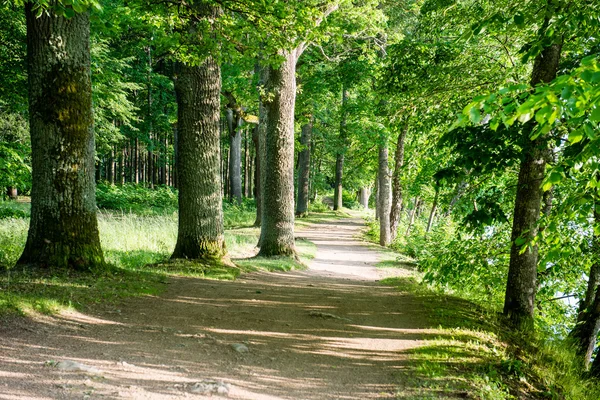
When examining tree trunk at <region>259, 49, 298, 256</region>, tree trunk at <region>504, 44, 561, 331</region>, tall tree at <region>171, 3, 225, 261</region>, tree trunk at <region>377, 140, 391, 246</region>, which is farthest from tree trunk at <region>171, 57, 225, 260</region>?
tree trunk at <region>377, 140, 391, 246</region>

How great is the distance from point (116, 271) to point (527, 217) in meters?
6.72

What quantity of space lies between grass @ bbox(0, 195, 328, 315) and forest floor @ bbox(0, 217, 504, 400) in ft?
0.95

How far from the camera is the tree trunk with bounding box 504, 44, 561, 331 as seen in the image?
22.9 feet

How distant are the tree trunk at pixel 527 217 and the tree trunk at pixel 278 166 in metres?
7.21

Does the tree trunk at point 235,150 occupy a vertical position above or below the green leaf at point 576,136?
above

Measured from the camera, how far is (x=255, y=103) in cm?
2128

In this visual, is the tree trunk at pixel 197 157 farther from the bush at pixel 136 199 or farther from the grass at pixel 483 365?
the bush at pixel 136 199

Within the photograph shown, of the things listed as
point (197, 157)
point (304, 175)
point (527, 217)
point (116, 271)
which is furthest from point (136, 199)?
point (527, 217)

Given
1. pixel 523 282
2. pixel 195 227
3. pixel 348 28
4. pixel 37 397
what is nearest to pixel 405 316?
pixel 523 282

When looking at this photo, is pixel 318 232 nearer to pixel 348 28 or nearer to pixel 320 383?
pixel 348 28

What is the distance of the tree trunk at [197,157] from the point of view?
9781 mm

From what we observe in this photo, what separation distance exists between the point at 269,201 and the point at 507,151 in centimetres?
828

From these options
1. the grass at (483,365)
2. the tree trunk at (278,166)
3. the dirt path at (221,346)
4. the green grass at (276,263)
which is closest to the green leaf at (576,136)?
the grass at (483,365)

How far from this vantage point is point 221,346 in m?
5.34
